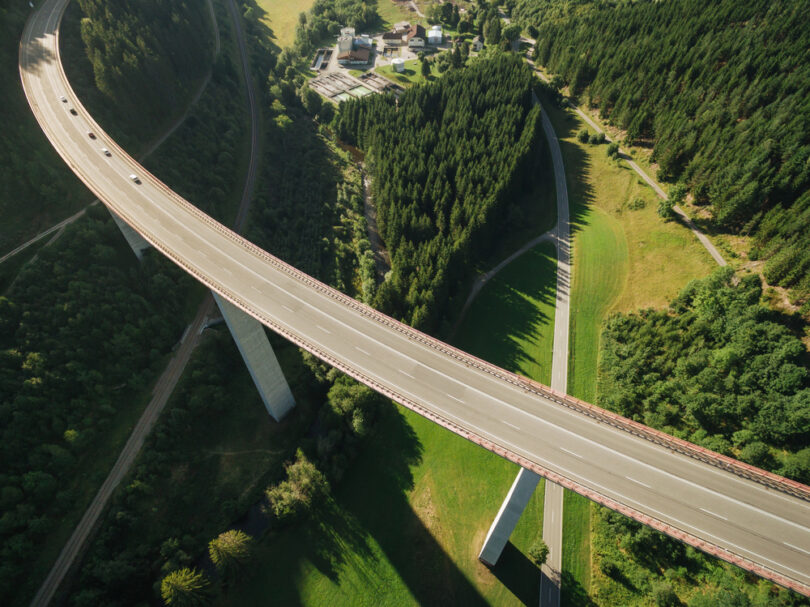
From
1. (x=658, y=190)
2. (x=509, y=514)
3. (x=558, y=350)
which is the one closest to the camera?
(x=509, y=514)

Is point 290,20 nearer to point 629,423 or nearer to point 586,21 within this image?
point 586,21

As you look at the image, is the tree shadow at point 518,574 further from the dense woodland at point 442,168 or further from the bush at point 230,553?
the dense woodland at point 442,168

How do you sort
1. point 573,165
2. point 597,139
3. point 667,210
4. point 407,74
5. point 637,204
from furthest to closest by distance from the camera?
point 407,74 → point 597,139 → point 573,165 → point 637,204 → point 667,210

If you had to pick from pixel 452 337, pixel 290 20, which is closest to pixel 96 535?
pixel 452 337

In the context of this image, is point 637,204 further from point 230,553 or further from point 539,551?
point 230,553

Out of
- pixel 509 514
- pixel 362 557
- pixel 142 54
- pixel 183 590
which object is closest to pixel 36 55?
pixel 142 54

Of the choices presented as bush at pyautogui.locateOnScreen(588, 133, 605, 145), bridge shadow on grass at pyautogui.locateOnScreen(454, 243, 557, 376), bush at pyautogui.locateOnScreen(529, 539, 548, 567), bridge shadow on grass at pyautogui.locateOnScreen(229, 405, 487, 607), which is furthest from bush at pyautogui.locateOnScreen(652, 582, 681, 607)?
bush at pyautogui.locateOnScreen(588, 133, 605, 145)

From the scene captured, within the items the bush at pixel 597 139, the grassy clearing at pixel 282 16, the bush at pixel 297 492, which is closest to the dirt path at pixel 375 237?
the bush at pixel 297 492
